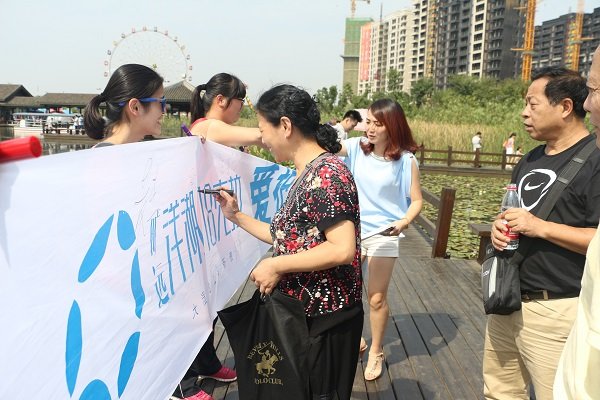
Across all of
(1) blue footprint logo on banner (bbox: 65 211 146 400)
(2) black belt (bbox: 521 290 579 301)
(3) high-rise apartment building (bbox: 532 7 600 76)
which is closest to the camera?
(1) blue footprint logo on banner (bbox: 65 211 146 400)

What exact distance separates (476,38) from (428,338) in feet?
322

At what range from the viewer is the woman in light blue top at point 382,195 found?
2.78 m

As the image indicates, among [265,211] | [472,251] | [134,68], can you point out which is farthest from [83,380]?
[472,251]

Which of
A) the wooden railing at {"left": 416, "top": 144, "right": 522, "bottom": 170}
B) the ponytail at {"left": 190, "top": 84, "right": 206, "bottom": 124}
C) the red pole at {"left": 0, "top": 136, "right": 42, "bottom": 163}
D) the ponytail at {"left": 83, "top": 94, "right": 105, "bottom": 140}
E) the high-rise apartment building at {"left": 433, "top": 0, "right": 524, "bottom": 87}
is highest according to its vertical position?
the high-rise apartment building at {"left": 433, "top": 0, "right": 524, "bottom": 87}

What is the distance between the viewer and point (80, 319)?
1.26m

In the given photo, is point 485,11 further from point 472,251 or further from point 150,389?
point 150,389

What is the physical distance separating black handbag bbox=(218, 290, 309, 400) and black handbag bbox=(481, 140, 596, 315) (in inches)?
30.5

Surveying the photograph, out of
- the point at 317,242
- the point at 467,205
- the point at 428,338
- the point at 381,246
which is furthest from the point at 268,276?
the point at 467,205

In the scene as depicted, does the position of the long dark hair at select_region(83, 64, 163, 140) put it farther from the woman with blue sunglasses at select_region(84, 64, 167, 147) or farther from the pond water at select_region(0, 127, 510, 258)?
the pond water at select_region(0, 127, 510, 258)

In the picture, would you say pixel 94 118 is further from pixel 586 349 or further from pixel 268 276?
pixel 586 349

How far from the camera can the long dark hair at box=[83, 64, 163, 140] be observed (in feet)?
6.65

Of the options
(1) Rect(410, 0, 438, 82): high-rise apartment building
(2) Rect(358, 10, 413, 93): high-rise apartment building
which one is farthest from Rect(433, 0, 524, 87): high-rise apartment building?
(2) Rect(358, 10, 413, 93): high-rise apartment building

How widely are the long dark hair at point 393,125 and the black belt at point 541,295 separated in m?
1.13

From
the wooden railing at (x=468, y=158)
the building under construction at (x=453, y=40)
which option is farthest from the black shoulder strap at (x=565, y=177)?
the building under construction at (x=453, y=40)
